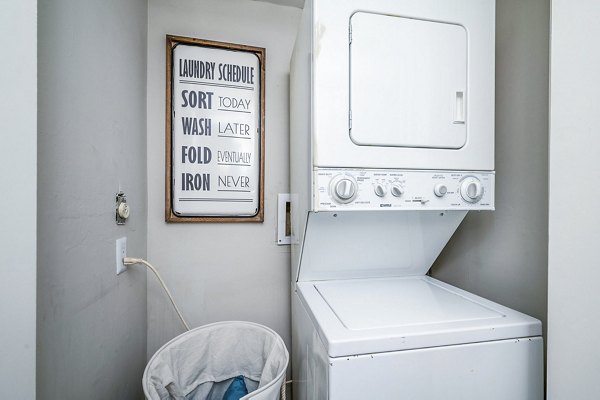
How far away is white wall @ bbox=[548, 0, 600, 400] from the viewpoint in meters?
0.76

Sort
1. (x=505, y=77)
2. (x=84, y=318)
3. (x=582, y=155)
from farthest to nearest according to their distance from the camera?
(x=505, y=77) < (x=84, y=318) < (x=582, y=155)

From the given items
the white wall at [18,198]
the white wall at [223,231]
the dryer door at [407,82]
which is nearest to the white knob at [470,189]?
the dryer door at [407,82]

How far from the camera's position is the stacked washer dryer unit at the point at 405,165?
0.91 m

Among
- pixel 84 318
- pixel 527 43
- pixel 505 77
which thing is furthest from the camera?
pixel 505 77

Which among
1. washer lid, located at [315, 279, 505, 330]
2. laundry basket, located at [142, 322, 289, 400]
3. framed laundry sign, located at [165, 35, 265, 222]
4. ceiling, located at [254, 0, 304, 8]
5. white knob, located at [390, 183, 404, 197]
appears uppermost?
ceiling, located at [254, 0, 304, 8]

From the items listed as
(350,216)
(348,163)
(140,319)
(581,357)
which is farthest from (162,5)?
(581,357)

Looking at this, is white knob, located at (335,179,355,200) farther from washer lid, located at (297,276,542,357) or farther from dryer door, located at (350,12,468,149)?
washer lid, located at (297,276,542,357)

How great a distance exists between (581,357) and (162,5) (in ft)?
8.85

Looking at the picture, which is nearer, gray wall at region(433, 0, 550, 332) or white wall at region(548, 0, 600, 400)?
white wall at region(548, 0, 600, 400)

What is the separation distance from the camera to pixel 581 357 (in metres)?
0.78

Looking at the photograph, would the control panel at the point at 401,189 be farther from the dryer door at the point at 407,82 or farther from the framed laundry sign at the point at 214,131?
the framed laundry sign at the point at 214,131

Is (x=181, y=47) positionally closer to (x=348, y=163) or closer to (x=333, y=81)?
(x=333, y=81)

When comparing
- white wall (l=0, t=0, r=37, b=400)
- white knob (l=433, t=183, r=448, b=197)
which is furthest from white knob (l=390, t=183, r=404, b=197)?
white wall (l=0, t=0, r=37, b=400)

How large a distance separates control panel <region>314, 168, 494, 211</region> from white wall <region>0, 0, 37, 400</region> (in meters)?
0.85
